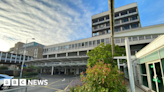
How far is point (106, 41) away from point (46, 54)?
122 feet

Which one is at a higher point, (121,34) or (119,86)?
(121,34)

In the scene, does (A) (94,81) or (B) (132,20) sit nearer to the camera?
(A) (94,81)

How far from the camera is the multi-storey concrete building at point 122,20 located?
40.8m

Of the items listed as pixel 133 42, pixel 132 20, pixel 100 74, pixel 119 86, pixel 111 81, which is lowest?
pixel 119 86

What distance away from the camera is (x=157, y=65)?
732cm

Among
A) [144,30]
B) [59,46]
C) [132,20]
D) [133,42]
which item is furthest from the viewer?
[59,46]

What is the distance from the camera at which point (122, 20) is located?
43406mm

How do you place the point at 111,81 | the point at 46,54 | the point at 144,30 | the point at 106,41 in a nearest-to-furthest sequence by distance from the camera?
the point at 111,81 < the point at 144,30 < the point at 106,41 < the point at 46,54

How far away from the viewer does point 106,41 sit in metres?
36.4

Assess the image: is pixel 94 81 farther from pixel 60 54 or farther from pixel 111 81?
pixel 60 54

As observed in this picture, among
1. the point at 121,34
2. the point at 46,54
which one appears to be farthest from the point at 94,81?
the point at 46,54

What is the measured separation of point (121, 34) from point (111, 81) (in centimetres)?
412

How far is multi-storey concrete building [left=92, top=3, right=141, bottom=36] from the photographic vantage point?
134 feet

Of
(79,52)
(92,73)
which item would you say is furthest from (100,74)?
(79,52)
